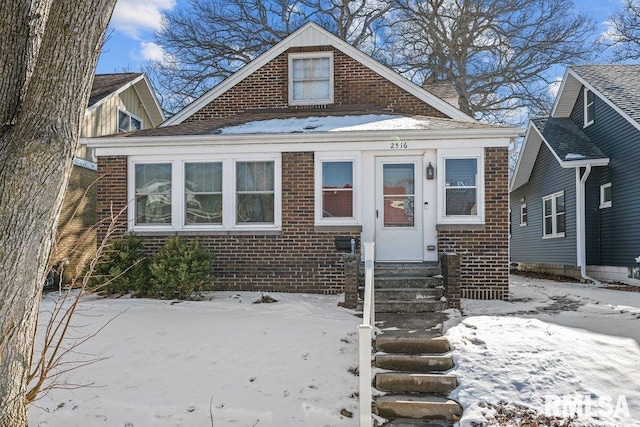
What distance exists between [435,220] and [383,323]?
118 inches

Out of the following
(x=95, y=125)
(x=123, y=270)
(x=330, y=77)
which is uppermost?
(x=330, y=77)

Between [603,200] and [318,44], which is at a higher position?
[318,44]

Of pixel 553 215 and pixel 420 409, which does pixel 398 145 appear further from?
pixel 553 215

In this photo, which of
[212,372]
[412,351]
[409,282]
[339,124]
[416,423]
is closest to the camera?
[416,423]

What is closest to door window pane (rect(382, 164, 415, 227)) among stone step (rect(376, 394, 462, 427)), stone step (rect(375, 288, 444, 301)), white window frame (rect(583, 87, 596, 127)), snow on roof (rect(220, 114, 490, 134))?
snow on roof (rect(220, 114, 490, 134))

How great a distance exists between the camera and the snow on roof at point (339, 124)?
961cm

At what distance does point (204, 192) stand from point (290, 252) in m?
2.13

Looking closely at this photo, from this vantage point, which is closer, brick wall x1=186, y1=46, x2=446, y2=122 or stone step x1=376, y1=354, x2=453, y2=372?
stone step x1=376, y1=354, x2=453, y2=372

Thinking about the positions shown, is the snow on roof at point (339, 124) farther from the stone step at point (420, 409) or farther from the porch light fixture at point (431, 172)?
the stone step at point (420, 409)

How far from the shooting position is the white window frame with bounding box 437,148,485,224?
912cm

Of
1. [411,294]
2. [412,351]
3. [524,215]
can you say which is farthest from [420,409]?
[524,215]

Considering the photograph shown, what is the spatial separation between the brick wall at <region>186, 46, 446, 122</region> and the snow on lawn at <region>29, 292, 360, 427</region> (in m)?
6.02

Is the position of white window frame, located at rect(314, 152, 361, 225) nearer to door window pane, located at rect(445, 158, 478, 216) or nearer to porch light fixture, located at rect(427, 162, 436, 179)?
porch light fixture, located at rect(427, 162, 436, 179)

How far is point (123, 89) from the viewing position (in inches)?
631
